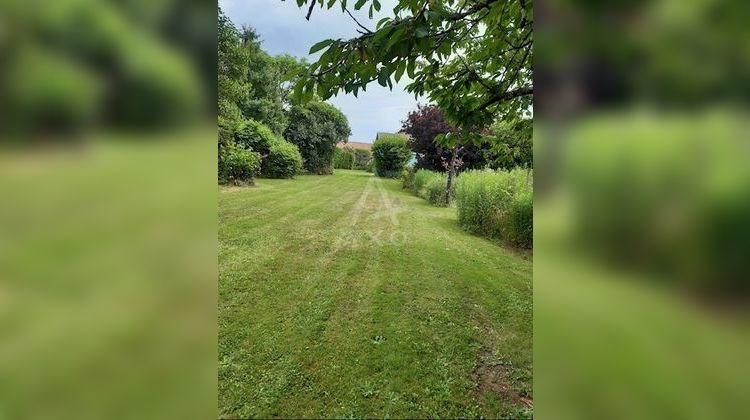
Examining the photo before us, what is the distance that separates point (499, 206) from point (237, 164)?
8.00 meters

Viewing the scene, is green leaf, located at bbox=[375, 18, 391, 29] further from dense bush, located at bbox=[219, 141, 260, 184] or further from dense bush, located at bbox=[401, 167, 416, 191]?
dense bush, located at bbox=[401, 167, 416, 191]

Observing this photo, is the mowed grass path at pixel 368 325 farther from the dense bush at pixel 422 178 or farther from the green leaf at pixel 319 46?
the dense bush at pixel 422 178

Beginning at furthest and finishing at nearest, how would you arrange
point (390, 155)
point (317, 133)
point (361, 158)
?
point (361, 158)
point (317, 133)
point (390, 155)

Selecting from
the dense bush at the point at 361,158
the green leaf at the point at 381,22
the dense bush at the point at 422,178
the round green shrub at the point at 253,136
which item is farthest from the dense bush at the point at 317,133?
the green leaf at the point at 381,22

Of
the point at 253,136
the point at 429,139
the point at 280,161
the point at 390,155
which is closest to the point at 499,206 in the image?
the point at 429,139

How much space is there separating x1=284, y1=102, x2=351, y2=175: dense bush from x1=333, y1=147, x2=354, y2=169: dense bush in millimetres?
2417

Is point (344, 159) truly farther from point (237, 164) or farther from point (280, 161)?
point (237, 164)

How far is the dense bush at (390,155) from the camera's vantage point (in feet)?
60.2

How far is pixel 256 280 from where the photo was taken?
4359 millimetres

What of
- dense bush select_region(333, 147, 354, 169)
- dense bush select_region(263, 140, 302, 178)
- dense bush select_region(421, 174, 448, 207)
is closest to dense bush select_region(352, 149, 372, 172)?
dense bush select_region(333, 147, 354, 169)

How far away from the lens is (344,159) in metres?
24.5

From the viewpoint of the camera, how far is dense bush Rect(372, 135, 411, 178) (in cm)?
1834
